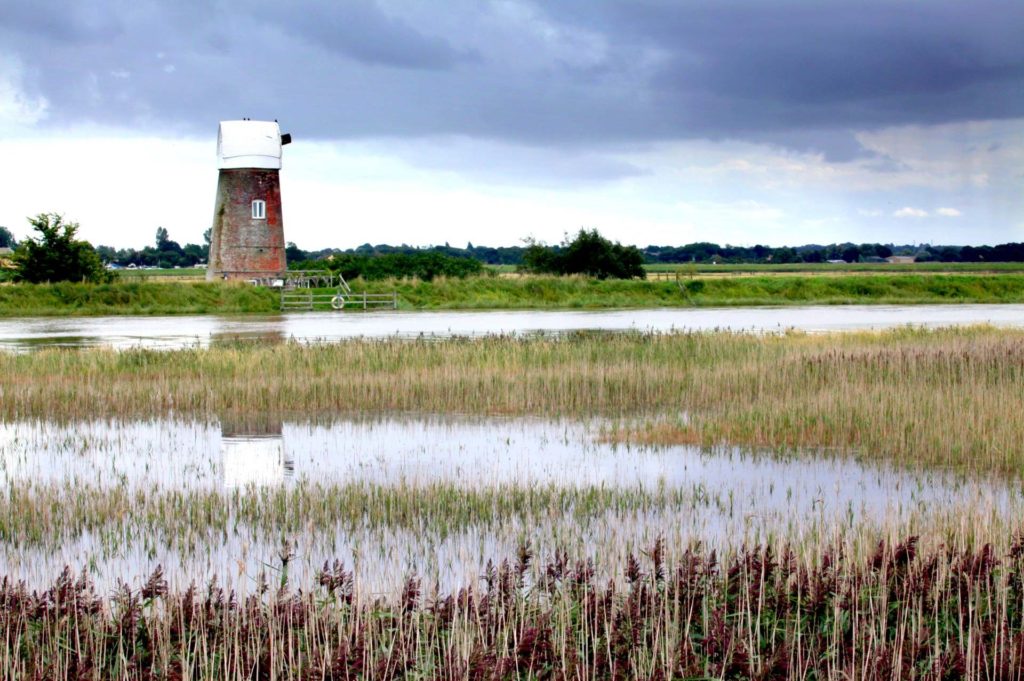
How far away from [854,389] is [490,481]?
952 cm

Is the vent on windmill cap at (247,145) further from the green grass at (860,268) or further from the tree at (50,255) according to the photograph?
the green grass at (860,268)

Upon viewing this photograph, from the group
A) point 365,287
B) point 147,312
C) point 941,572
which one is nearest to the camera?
point 941,572

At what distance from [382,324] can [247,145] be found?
86.8ft

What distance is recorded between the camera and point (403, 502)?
38.9ft

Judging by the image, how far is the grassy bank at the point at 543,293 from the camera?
201 feet

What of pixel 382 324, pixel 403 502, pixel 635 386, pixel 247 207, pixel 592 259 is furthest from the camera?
pixel 592 259

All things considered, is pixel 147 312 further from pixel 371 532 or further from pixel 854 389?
pixel 371 532

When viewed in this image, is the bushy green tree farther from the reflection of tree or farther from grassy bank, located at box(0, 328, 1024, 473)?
grassy bank, located at box(0, 328, 1024, 473)

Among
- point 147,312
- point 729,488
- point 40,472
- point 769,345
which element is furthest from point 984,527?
point 147,312

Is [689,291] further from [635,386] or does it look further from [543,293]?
[635,386]

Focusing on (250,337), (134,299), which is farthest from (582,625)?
(134,299)

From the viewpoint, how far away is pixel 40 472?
47.4 ft

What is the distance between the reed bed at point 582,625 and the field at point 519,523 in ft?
0.10

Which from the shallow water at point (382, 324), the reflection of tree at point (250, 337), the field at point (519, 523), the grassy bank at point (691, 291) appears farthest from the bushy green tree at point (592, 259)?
the field at point (519, 523)
